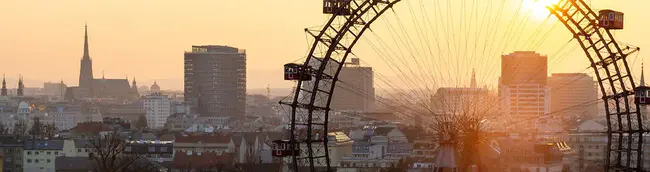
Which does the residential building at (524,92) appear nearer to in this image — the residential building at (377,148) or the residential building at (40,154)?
the residential building at (377,148)

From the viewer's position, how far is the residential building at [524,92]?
125562 millimetres

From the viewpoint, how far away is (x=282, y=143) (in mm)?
54719

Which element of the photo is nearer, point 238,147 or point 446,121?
point 446,121

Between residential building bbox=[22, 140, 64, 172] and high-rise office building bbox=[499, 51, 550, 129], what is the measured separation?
28241 millimetres

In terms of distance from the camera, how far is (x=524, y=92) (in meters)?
161

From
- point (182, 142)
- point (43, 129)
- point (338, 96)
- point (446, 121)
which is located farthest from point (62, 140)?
point (446, 121)

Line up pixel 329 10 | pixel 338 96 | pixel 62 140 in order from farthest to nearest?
pixel 338 96
pixel 62 140
pixel 329 10

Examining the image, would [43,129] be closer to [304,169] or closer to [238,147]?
[238,147]

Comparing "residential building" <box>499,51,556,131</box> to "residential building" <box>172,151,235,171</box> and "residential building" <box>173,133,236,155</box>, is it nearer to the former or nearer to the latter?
"residential building" <box>172,151,235,171</box>

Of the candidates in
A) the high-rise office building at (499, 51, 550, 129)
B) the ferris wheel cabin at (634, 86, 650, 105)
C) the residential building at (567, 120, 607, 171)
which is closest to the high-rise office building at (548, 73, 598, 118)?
the high-rise office building at (499, 51, 550, 129)

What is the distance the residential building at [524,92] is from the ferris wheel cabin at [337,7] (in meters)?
59.9

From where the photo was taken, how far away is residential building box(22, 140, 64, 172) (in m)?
115

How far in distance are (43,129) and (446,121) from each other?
399ft

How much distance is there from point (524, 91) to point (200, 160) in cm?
5359
